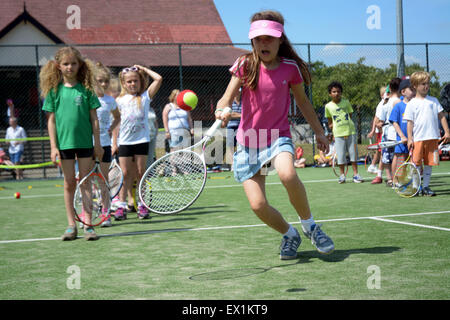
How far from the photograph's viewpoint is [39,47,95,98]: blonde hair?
18.8 feet

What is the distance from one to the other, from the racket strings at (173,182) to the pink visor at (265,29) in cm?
169

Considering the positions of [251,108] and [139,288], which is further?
Result: [251,108]

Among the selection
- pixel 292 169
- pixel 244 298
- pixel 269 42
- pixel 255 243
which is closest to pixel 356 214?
pixel 255 243

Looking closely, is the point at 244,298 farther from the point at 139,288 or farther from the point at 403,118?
the point at 403,118

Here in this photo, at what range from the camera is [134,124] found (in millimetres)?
7125

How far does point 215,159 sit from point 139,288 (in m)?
12.1

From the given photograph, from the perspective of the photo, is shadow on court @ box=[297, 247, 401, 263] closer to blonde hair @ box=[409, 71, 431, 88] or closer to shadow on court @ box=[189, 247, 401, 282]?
shadow on court @ box=[189, 247, 401, 282]

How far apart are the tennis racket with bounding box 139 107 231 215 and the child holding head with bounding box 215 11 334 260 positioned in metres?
1.13

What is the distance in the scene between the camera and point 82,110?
5785 millimetres

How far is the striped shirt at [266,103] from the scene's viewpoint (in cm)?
435

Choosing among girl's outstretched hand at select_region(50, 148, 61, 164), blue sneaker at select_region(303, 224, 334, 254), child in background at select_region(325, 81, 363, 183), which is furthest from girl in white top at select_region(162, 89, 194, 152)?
blue sneaker at select_region(303, 224, 334, 254)

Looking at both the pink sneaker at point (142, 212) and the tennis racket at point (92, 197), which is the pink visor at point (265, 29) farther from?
the pink sneaker at point (142, 212)

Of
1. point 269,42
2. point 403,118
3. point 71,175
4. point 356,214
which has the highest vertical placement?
point 269,42

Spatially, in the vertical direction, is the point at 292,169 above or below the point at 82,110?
below
